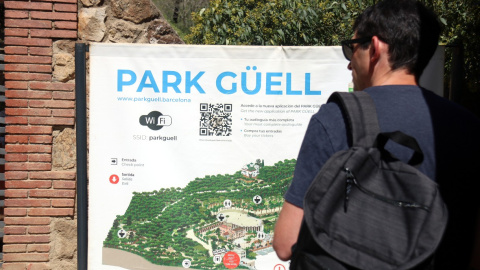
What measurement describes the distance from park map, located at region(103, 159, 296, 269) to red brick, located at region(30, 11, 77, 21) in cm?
156

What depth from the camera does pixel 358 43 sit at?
1.87 meters

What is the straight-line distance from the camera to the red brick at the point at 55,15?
4363 millimetres

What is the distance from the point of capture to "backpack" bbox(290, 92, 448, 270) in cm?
146

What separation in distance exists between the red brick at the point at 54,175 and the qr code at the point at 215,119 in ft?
3.93

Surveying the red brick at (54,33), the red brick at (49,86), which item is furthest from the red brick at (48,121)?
the red brick at (54,33)

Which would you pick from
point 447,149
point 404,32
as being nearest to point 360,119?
point 447,149

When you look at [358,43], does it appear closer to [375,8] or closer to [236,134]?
[375,8]

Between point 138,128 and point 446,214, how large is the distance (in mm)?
2806

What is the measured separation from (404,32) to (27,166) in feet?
11.3

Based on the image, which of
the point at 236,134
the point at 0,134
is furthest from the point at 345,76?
the point at 0,134

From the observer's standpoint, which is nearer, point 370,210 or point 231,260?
point 370,210

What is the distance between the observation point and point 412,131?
5.31ft

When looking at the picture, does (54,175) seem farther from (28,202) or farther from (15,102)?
(15,102)

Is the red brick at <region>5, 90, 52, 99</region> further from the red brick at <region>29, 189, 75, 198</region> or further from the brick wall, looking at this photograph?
the red brick at <region>29, 189, 75, 198</region>
